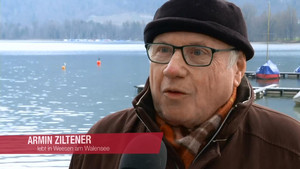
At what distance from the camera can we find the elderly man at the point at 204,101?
4.84 feet

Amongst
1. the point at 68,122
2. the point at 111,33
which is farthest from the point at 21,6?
the point at 68,122

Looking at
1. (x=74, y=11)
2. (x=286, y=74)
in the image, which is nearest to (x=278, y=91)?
(x=286, y=74)

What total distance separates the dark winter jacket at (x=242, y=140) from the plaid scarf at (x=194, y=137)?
0.10 feet

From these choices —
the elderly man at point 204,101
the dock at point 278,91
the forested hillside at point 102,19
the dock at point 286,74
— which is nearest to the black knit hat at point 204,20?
the elderly man at point 204,101

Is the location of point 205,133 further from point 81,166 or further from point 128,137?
point 81,166

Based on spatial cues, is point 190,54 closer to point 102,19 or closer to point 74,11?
point 102,19

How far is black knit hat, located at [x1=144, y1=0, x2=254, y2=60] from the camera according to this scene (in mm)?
1482

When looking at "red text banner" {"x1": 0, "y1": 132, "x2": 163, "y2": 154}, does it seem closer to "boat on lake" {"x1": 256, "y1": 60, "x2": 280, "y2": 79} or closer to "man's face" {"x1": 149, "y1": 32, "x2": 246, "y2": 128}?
"man's face" {"x1": 149, "y1": 32, "x2": 246, "y2": 128}

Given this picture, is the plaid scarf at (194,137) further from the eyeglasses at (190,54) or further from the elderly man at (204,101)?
the eyeglasses at (190,54)

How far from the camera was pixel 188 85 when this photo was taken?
57.5 inches

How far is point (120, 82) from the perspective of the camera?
85.0ft

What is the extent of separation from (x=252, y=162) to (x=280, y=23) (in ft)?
312

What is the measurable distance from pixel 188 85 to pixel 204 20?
0.22 metres

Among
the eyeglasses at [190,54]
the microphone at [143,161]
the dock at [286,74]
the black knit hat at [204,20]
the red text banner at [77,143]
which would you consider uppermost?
the black knit hat at [204,20]
